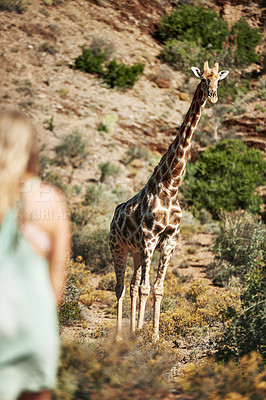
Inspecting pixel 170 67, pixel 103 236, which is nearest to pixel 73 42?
pixel 170 67

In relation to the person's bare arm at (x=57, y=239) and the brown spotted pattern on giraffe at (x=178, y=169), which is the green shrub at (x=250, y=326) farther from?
the person's bare arm at (x=57, y=239)

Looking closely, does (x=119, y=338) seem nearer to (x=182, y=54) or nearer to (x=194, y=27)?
(x=182, y=54)

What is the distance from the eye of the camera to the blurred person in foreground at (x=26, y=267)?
1.69m

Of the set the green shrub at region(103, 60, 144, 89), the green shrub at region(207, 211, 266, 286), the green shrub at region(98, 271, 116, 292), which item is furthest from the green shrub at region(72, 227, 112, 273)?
the green shrub at region(103, 60, 144, 89)

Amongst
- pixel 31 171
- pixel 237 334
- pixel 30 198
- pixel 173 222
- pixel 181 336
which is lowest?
pixel 181 336

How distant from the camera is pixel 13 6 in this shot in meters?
22.7

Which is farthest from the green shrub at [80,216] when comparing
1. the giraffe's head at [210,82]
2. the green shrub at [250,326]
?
the giraffe's head at [210,82]

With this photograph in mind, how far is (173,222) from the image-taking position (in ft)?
18.5

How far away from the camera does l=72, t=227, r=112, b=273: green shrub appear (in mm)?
10680

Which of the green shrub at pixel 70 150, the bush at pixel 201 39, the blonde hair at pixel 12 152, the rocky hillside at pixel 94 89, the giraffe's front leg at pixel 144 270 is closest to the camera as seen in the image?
the blonde hair at pixel 12 152

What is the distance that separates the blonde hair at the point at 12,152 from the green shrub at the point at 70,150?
15.1 meters

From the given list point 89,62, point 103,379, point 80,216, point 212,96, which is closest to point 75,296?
point 80,216

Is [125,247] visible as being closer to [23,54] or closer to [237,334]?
[237,334]

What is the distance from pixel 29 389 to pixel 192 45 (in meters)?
25.7
